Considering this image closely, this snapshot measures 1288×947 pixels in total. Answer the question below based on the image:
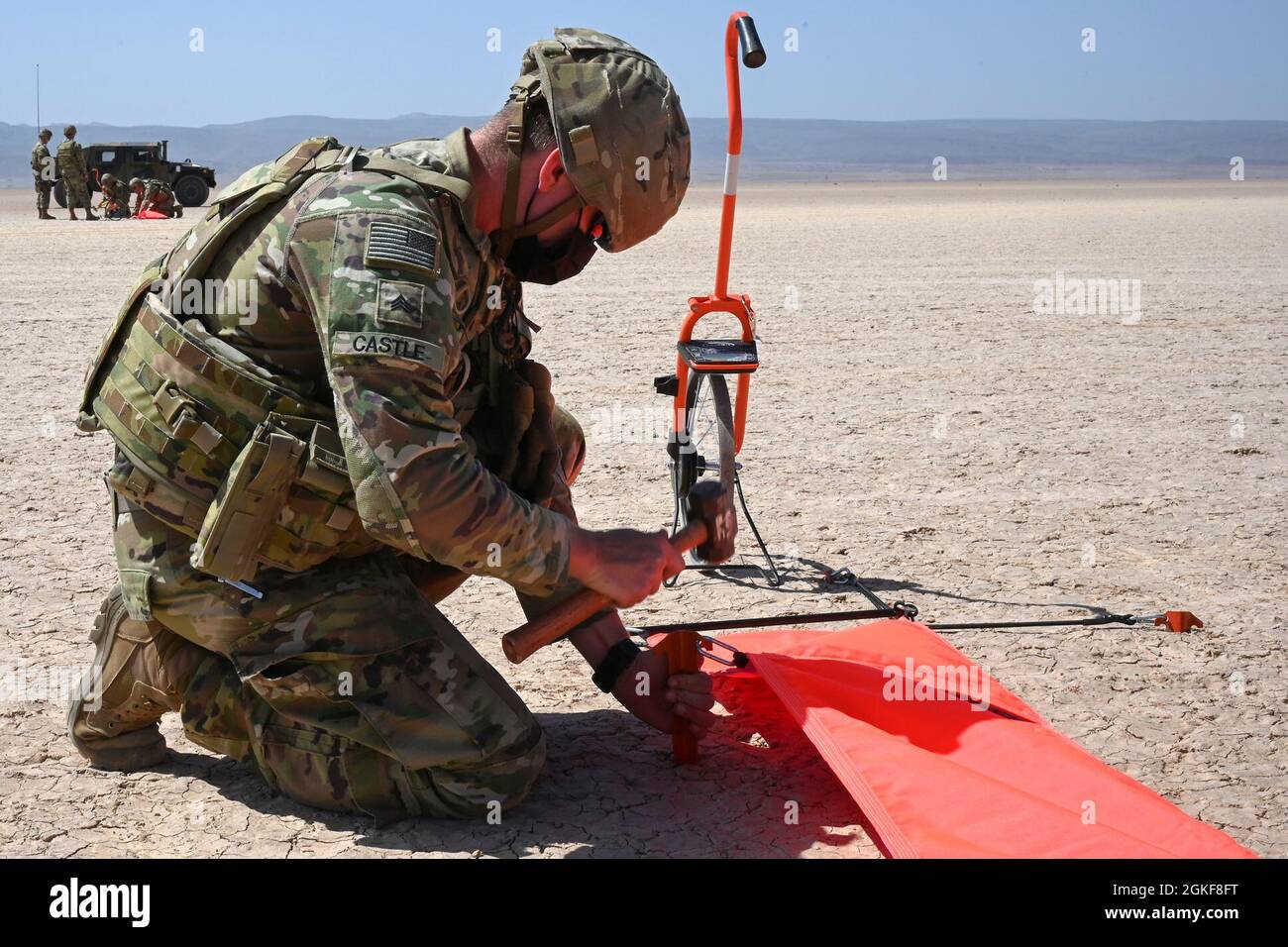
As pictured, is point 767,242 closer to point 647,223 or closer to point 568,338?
point 568,338

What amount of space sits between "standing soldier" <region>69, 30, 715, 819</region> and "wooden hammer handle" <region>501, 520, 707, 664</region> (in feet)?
0.48

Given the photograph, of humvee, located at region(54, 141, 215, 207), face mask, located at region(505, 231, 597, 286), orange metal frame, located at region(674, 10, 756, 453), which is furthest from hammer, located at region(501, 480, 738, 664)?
humvee, located at region(54, 141, 215, 207)

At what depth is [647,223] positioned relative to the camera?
3.13 metres

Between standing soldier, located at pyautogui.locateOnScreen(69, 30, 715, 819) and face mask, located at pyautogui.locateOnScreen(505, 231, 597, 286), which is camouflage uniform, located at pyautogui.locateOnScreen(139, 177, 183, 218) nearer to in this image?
standing soldier, located at pyautogui.locateOnScreen(69, 30, 715, 819)

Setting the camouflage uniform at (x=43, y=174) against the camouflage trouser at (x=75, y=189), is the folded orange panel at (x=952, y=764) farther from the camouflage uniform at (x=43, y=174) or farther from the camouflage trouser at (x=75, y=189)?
the camouflage uniform at (x=43, y=174)

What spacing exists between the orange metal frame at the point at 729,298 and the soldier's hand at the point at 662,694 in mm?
1323

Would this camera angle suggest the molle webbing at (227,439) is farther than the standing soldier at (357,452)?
Yes

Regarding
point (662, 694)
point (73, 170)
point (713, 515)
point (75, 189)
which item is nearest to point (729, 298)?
point (713, 515)

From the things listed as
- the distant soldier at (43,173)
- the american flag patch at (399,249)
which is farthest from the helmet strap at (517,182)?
the distant soldier at (43,173)

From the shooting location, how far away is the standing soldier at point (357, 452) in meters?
2.70

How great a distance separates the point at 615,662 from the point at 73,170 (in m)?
28.1

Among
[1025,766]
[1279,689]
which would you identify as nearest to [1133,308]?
[1279,689]

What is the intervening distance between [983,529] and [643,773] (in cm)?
246

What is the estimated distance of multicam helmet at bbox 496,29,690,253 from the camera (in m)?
2.90
